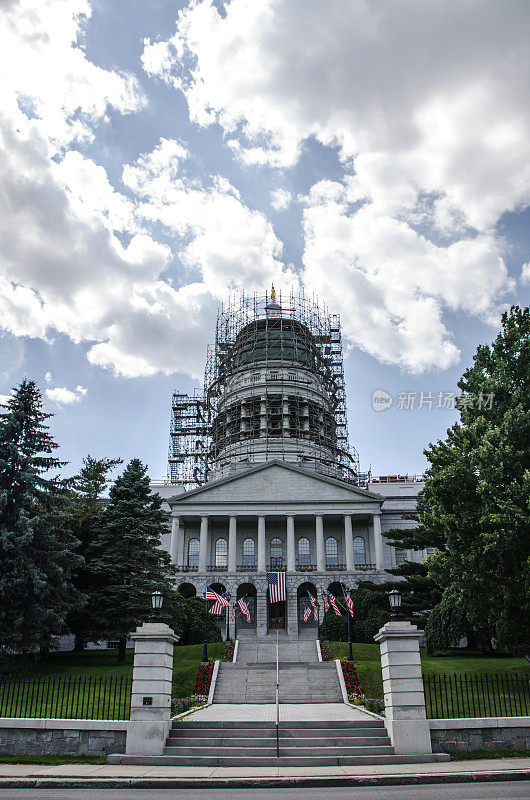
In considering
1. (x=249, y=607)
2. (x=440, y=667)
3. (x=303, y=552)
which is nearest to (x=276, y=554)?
(x=303, y=552)

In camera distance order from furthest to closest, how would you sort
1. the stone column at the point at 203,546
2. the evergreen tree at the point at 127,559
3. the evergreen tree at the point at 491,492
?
the stone column at the point at 203,546, the evergreen tree at the point at 127,559, the evergreen tree at the point at 491,492

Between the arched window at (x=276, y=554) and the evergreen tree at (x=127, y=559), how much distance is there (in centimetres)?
1687

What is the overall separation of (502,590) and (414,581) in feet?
56.6

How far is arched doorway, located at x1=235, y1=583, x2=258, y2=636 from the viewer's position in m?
48.7

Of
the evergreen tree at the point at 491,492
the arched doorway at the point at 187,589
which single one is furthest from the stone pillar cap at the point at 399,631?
the arched doorway at the point at 187,589

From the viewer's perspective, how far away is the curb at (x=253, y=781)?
43.7 ft

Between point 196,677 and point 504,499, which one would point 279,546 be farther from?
point 504,499

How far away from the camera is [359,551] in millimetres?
54219

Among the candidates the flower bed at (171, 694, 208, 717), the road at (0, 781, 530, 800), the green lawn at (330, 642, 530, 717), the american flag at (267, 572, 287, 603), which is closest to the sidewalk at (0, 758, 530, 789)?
the road at (0, 781, 530, 800)

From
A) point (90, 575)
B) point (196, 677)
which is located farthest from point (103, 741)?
point (90, 575)

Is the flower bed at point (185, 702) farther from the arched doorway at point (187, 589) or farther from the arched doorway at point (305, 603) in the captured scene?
the arched doorway at point (187, 589)

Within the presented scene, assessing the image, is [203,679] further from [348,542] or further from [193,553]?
[193,553]

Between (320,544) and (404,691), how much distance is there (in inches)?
1403

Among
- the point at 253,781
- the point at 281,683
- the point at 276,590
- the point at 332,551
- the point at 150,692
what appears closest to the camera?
the point at 253,781
